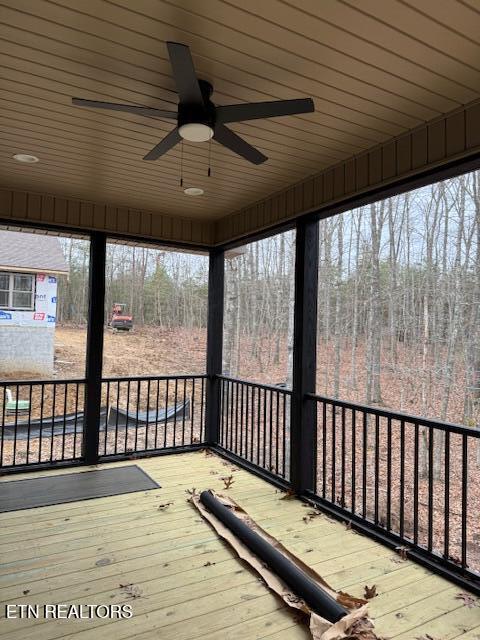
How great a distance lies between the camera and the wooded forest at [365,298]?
4.42 m

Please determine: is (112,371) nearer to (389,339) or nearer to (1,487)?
(1,487)

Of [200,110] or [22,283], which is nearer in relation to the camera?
[200,110]

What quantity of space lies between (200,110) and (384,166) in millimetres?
1594

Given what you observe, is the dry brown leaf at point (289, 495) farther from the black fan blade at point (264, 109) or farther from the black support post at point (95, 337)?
the black fan blade at point (264, 109)

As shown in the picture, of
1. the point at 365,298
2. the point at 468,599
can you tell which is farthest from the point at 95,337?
the point at 468,599

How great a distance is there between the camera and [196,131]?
7.07ft

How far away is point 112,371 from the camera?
5.33 metres

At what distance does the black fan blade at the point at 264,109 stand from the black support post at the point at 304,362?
1.90 meters

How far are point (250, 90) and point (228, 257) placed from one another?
10.4ft

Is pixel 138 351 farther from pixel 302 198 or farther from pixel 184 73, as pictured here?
pixel 184 73

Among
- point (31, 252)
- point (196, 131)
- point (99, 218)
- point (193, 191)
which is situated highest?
point (193, 191)

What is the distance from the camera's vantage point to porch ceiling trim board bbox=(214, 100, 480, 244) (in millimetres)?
2551

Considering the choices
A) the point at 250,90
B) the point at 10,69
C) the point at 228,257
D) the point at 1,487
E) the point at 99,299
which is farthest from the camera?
the point at 228,257

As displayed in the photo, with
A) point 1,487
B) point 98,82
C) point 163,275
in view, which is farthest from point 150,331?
point 98,82
